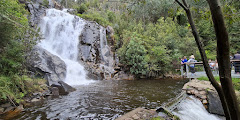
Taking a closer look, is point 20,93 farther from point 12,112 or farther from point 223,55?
point 223,55

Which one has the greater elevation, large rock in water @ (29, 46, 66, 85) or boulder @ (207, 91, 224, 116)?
large rock in water @ (29, 46, 66, 85)

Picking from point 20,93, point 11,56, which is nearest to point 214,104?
point 20,93

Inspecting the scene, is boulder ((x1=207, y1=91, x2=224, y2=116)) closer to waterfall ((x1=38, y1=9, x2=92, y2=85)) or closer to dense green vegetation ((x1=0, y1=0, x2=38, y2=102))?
dense green vegetation ((x1=0, y1=0, x2=38, y2=102))

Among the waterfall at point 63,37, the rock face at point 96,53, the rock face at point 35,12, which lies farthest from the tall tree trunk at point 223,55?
the rock face at point 35,12

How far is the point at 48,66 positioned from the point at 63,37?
7610 mm

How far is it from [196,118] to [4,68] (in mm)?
8806

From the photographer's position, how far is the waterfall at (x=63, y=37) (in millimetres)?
16219

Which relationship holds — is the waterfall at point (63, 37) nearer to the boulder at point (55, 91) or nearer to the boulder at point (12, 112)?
the boulder at point (55, 91)

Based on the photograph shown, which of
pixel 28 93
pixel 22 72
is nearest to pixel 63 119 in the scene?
pixel 28 93

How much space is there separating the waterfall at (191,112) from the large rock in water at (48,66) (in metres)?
9.18

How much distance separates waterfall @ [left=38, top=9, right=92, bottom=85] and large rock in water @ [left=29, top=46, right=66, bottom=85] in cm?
168

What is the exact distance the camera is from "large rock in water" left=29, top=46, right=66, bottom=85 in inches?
436

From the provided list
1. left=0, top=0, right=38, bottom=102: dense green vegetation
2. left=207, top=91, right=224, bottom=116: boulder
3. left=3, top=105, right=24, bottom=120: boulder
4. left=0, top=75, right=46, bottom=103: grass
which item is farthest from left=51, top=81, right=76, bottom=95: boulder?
left=207, top=91, right=224, bottom=116: boulder

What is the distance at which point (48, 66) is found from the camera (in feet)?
39.5
